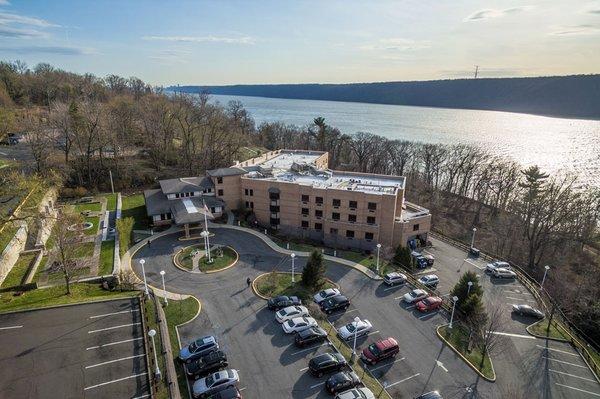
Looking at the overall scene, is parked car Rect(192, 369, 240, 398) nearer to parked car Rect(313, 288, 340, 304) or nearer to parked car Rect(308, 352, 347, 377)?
parked car Rect(308, 352, 347, 377)

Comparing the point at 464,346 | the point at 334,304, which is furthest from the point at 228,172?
the point at 464,346

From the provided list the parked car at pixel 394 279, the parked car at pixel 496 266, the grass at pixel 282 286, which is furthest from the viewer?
the parked car at pixel 496 266

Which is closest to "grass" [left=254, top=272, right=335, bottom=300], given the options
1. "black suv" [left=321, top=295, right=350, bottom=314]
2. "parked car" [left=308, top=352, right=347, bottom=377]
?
"black suv" [left=321, top=295, right=350, bottom=314]

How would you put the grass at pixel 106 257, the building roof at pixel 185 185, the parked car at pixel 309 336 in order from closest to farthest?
the parked car at pixel 309 336, the grass at pixel 106 257, the building roof at pixel 185 185

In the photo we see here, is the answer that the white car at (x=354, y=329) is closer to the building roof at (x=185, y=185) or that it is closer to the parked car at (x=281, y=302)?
the parked car at (x=281, y=302)

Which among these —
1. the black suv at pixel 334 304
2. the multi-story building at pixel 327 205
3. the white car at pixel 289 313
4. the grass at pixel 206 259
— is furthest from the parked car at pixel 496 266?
the grass at pixel 206 259

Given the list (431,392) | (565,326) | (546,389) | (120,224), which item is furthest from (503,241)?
(120,224)

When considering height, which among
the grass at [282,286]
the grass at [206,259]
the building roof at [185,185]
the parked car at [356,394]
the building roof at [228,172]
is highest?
the building roof at [228,172]

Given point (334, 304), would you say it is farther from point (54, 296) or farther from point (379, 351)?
point (54, 296)
